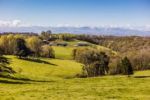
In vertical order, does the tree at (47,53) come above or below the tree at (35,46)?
below

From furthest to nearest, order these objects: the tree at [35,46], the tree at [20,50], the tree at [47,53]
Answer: the tree at [47,53] → the tree at [35,46] → the tree at [20,50]

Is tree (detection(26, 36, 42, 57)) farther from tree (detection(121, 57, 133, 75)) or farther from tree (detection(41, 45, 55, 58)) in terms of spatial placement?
tree (detection(121, 57, 133, 75))

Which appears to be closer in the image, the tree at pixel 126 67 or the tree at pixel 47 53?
the tree at pixel 126 67

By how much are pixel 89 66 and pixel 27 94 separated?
8360cm

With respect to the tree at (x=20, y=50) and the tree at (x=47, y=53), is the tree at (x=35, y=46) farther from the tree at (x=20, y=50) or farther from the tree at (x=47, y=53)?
the tree at (x=20, y=50)

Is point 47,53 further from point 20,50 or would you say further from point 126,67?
point 126,67

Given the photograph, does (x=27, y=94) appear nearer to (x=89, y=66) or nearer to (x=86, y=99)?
(x=86, y=99)

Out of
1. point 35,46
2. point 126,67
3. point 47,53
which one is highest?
point 35,46

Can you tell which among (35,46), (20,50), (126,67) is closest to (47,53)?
(35,46)

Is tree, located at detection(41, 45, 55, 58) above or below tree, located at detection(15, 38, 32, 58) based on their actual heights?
below

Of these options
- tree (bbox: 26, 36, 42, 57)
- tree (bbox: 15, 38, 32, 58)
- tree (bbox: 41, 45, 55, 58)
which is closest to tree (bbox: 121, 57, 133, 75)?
tree (bbox: 15, 38, 32, 58)

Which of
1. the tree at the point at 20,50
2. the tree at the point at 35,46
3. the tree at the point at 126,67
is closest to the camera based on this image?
the tree at the point at 126,67

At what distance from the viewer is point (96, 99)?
37.5 metres

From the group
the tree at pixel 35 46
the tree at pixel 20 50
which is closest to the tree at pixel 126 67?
the tree at pixel 20 50
